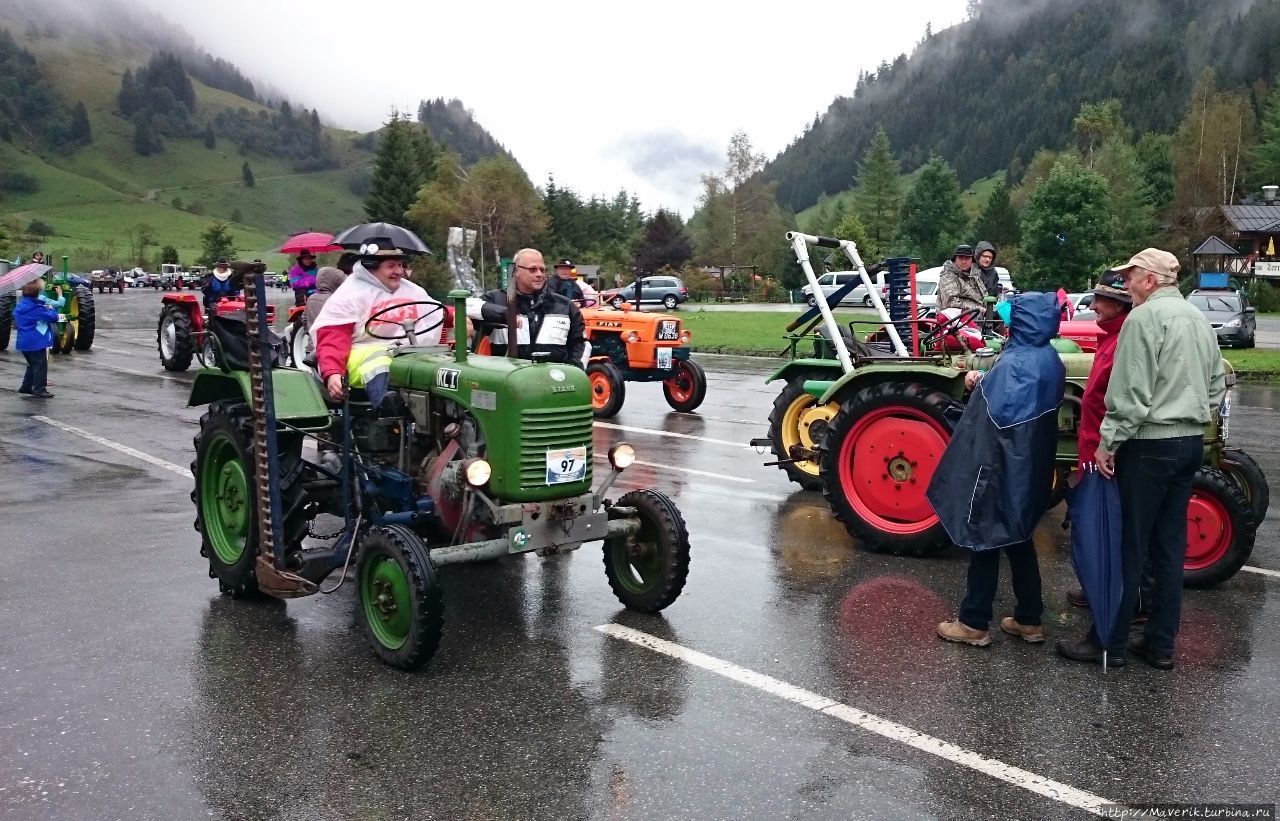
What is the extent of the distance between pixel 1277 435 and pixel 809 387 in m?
6.44

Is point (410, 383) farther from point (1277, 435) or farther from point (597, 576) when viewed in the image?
point (1277, 435)

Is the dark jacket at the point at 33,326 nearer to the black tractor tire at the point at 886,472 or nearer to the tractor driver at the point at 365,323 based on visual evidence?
the tractor driver at the point at 365,323

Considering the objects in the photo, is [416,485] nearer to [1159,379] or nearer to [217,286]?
[1159,379]

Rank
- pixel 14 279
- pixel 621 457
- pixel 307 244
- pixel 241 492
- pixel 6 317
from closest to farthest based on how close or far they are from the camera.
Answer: pixel 621 457
pixel 241 492
pixel 307 244
pixel 14 279
pixel 6 317

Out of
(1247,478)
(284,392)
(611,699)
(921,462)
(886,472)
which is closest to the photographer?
(611,699)

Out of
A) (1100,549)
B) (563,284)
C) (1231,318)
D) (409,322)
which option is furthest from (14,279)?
(1231,318)

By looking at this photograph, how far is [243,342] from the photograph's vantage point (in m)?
5.92

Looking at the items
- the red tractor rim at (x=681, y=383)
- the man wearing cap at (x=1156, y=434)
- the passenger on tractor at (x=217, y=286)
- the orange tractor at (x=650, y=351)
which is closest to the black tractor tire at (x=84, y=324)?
the passenger on tractor at (x=217, y=286)

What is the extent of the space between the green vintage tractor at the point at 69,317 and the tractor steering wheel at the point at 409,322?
16.6m

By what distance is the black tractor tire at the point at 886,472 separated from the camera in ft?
22.3

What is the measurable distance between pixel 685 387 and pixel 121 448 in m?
6.55

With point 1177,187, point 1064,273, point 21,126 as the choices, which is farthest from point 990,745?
point 21,126

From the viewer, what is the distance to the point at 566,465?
203 inches

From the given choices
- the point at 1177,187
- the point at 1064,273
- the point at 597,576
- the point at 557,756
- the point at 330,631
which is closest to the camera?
the point at 557,756
